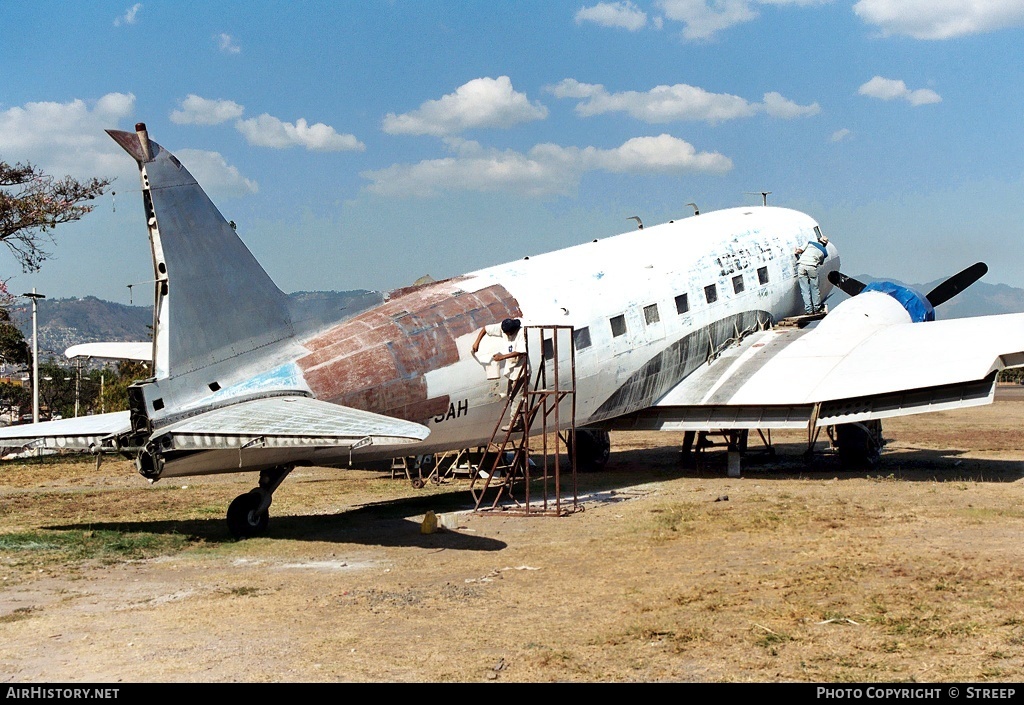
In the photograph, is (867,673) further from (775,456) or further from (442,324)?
(775,456)

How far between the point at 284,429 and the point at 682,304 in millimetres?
12306

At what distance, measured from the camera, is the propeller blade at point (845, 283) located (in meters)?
29.1

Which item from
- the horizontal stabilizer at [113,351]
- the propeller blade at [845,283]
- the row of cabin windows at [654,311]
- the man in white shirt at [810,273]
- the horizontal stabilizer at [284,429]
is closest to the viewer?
the horizontal stabilizer at [284,429]

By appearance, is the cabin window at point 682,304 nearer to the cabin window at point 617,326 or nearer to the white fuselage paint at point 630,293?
the white fuselage paint at point 630,293

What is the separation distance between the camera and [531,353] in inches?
782

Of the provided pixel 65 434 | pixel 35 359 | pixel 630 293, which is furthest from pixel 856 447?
pixel 35 359

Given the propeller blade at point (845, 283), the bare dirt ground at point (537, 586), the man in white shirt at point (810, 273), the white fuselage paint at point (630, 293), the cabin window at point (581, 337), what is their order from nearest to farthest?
the bare dirt ground at point (537, 586) < the white fuselage paint at point (630, 293) < the cabin window at point (581, 337) < the man in white shirt at point (810, 273) < the propeller blade at point (845, 283)

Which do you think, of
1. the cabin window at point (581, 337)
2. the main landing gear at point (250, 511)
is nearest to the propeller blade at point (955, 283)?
the cabin window at point (581, 337)

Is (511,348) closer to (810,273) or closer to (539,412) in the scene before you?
(539,412)

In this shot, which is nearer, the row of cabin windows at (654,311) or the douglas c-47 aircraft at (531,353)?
the douglas c-47 aircraft at (531,353)

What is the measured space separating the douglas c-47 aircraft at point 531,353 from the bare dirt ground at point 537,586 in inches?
66.0

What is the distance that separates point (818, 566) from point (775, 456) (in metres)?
15.3

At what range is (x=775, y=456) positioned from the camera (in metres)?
28.1

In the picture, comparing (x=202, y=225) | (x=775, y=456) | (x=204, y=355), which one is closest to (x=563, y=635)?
(x=204, y=355)
